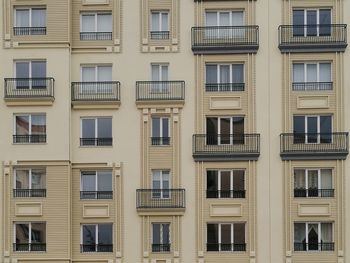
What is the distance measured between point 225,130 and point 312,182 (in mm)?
4517

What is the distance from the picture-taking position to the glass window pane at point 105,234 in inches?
1533

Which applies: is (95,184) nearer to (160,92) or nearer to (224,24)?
(160,92)

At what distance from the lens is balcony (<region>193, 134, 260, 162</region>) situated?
38781mm

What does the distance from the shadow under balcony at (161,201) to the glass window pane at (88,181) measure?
2.10 metres

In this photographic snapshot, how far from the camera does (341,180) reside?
3862 centimetres

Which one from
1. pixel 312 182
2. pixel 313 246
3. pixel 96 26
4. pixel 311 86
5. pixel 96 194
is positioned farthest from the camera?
pixel 96 26

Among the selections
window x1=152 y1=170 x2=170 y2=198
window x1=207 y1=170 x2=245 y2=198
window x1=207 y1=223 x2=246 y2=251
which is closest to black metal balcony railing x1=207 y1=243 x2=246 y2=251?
window x1=207 y1=223 x2=246 y2=251

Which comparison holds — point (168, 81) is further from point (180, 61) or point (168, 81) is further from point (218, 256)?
point (218, 256)

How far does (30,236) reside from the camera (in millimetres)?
38562

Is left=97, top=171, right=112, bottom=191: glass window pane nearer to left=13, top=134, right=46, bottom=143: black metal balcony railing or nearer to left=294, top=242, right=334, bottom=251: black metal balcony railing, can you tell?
left=13, top=134, right=46, bottom=143: black metal balcony railing

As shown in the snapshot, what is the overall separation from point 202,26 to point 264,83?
3.80 m

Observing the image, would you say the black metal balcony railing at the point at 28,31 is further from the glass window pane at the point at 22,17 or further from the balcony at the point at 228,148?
the balcony at the point at 228,148

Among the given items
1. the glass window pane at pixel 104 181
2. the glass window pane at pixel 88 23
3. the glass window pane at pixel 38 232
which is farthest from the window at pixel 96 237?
the glass window pane at pixel 88 23

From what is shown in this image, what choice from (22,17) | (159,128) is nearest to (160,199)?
(159,128)
